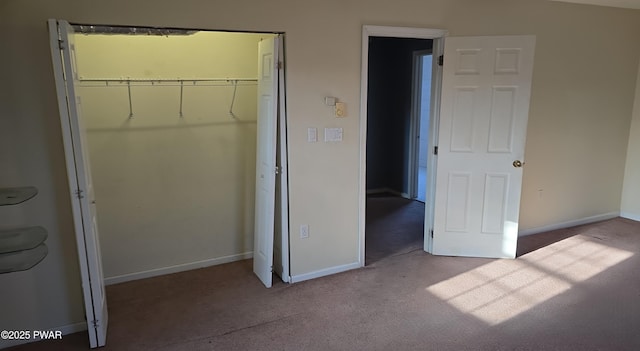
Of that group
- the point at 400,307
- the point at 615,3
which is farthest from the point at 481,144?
the point at 615,3

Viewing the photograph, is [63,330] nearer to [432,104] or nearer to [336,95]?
[336,95]

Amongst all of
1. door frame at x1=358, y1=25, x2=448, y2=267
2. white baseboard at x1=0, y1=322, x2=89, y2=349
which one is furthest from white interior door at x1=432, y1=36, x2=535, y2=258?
white baseboard at x1=0, y1=322, x2=89, y2=349

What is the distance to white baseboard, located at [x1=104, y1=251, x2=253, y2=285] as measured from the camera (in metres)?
3.62

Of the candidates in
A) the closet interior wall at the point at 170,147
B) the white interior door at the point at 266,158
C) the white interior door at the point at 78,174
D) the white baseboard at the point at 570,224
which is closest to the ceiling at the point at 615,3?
the white baseboard at the point at 570,224

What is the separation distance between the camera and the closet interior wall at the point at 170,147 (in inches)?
134

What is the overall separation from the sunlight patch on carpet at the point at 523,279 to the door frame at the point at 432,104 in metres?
0.69

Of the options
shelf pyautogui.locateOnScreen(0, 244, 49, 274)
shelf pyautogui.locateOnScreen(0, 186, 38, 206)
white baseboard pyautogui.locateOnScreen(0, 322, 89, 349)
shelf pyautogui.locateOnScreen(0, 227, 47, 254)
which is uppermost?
shelf pyautogui.locateOnScreen(0, 186, 38, 206)

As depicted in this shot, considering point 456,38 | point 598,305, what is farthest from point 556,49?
point 598,305

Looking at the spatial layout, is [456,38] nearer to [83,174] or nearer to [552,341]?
[552,341]

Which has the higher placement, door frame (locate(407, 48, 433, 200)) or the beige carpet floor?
door frame (locate(407, 48, 433, 200))

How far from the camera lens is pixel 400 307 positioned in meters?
3.18

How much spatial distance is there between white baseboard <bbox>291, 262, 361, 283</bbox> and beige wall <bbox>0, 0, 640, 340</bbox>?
1.8 inches

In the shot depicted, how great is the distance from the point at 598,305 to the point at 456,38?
2.34 m

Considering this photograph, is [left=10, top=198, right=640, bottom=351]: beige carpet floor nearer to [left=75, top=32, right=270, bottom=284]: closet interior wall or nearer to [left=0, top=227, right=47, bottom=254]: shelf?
[left=75, top=32, right=270, bottom=284]: closet interior wall
